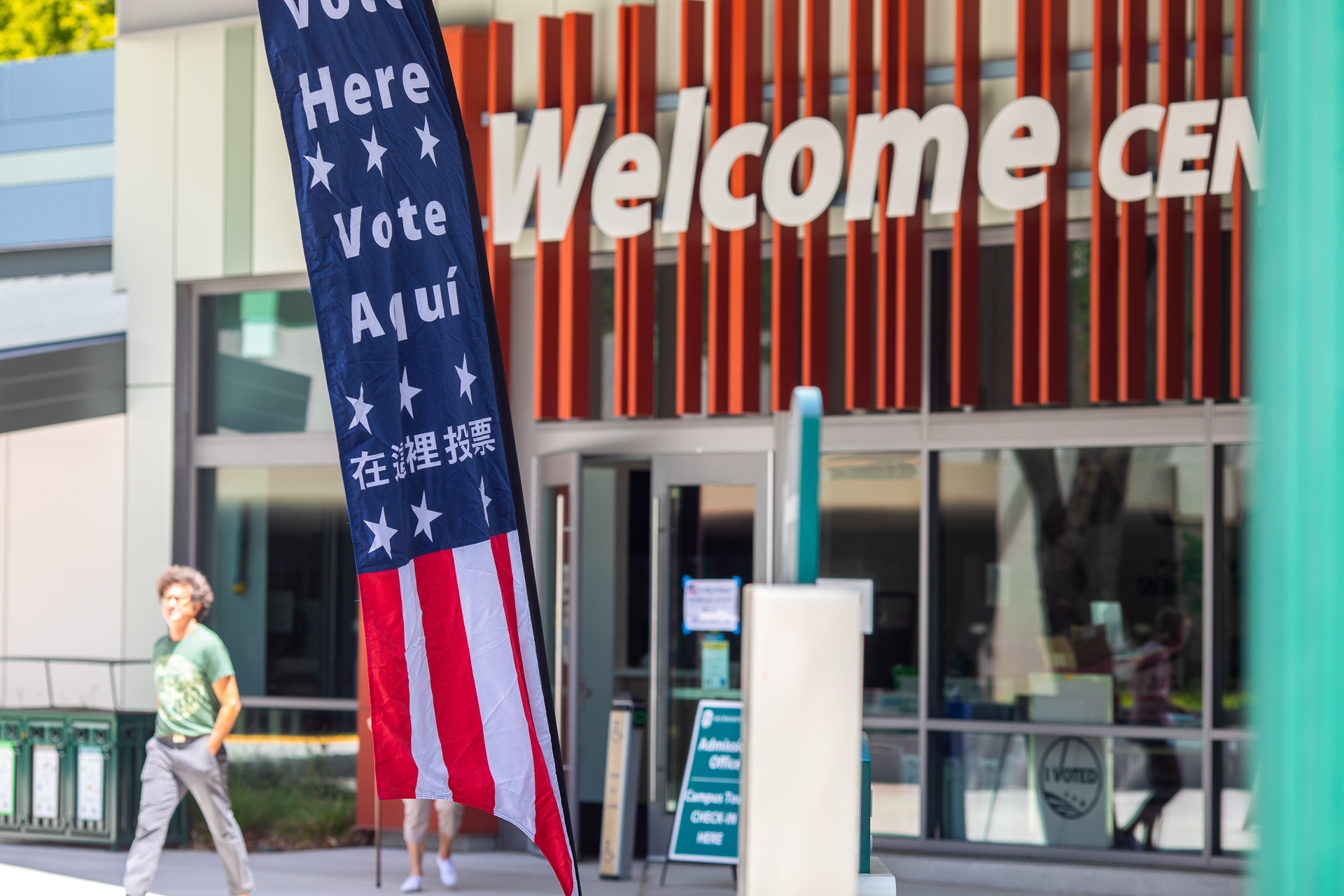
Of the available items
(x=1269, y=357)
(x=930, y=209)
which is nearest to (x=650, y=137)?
(x=930, y=209)

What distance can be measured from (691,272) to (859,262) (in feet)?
3.89

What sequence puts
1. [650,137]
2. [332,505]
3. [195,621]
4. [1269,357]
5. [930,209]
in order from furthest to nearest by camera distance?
[332,505], [650,137], [930,209], [195,621], [1269,357]

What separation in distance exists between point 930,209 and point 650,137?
2.05 m

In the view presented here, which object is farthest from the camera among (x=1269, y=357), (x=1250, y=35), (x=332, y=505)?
(x=332, y=505)

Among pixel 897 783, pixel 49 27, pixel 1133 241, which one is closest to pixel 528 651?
pixel 897 783

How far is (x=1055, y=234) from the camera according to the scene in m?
8.80

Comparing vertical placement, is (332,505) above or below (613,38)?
below

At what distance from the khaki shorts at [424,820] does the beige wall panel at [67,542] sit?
143 inches

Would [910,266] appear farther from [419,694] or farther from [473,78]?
[419,694]

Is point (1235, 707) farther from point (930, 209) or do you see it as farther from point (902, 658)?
point (930, 209)

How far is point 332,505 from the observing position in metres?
10.9

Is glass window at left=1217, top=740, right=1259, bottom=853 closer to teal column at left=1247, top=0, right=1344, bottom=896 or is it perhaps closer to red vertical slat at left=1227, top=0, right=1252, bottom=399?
red vertical slat at left=1227, top=0, right=1252, bottom=399

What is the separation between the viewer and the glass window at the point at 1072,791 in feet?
28.9

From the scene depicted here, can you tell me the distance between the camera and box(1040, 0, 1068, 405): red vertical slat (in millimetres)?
8750
